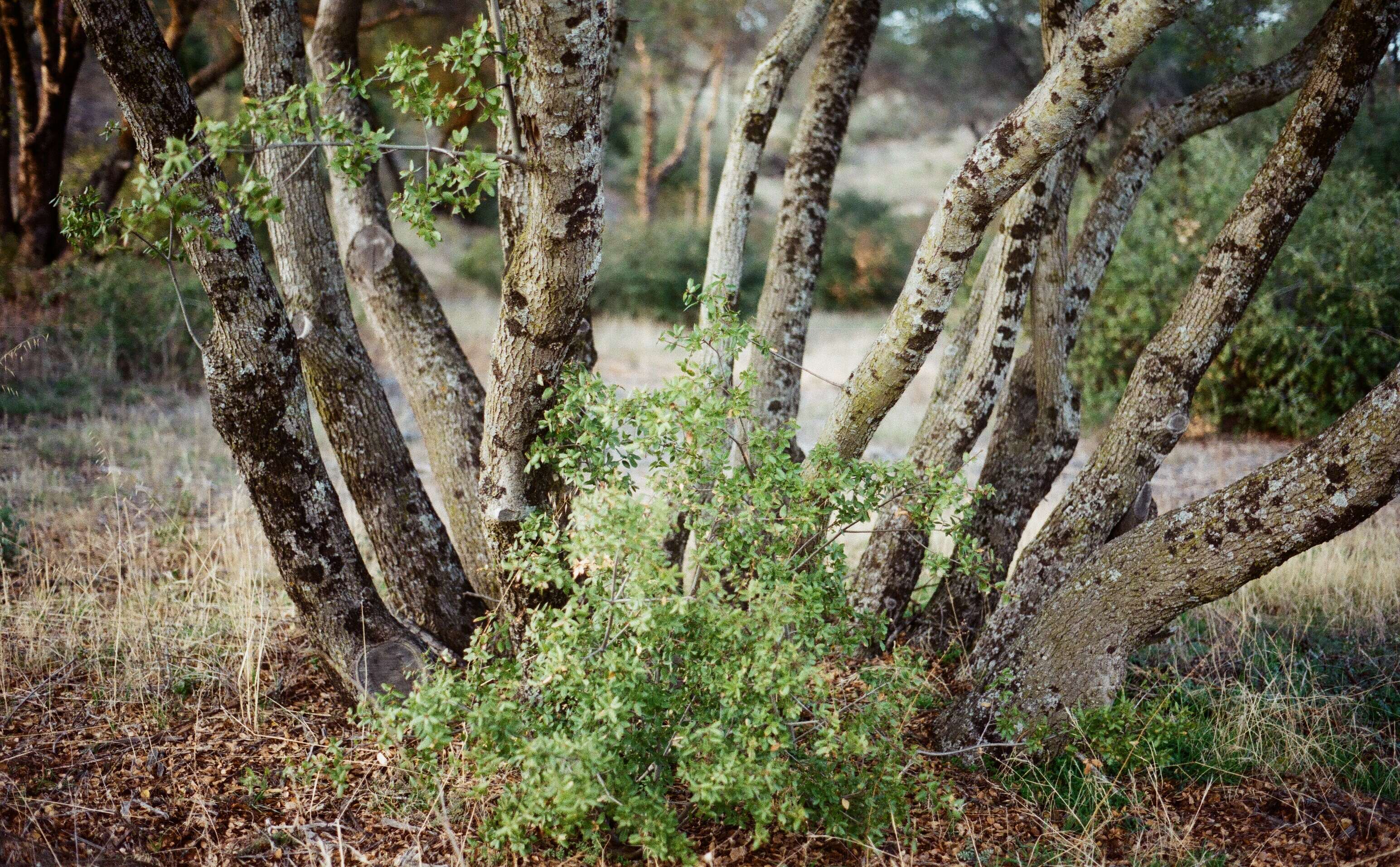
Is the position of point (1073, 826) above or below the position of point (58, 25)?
below

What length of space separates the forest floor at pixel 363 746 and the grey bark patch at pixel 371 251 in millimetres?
1347

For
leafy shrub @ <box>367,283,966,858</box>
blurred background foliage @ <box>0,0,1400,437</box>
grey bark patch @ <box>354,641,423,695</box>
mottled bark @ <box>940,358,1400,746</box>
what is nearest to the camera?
leafy shrub @ <box>367,283,966,858</box>

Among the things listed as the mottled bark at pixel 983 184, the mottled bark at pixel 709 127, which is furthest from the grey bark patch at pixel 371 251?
the mottled bark at pixel 709 127

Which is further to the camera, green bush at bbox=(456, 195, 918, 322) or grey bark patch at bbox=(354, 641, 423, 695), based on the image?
green bush at bbox=(456, 195, 918, 322)

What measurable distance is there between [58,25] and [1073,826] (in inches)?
438

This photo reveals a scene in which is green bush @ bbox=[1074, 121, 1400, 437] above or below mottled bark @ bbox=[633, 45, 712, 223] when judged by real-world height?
below

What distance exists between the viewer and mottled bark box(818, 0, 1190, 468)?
2480mm

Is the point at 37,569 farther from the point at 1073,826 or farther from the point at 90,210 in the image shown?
the point at 1073,826

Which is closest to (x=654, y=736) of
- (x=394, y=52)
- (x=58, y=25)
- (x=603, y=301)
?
(x=394, y=52)

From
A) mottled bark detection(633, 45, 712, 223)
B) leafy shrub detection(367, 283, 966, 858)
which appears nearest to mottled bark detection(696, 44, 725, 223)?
mottled bark detection(633, 45, 712, 223)

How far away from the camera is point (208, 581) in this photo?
4.28 metres

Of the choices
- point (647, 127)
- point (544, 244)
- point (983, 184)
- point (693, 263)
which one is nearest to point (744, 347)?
point (544, 244)

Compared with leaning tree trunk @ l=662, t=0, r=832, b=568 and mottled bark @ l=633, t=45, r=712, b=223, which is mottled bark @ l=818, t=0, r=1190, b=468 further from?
mottled bark @ l=633, t=45, r=712, b=223

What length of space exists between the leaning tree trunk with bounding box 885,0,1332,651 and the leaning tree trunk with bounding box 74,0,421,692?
2338 millimetres
